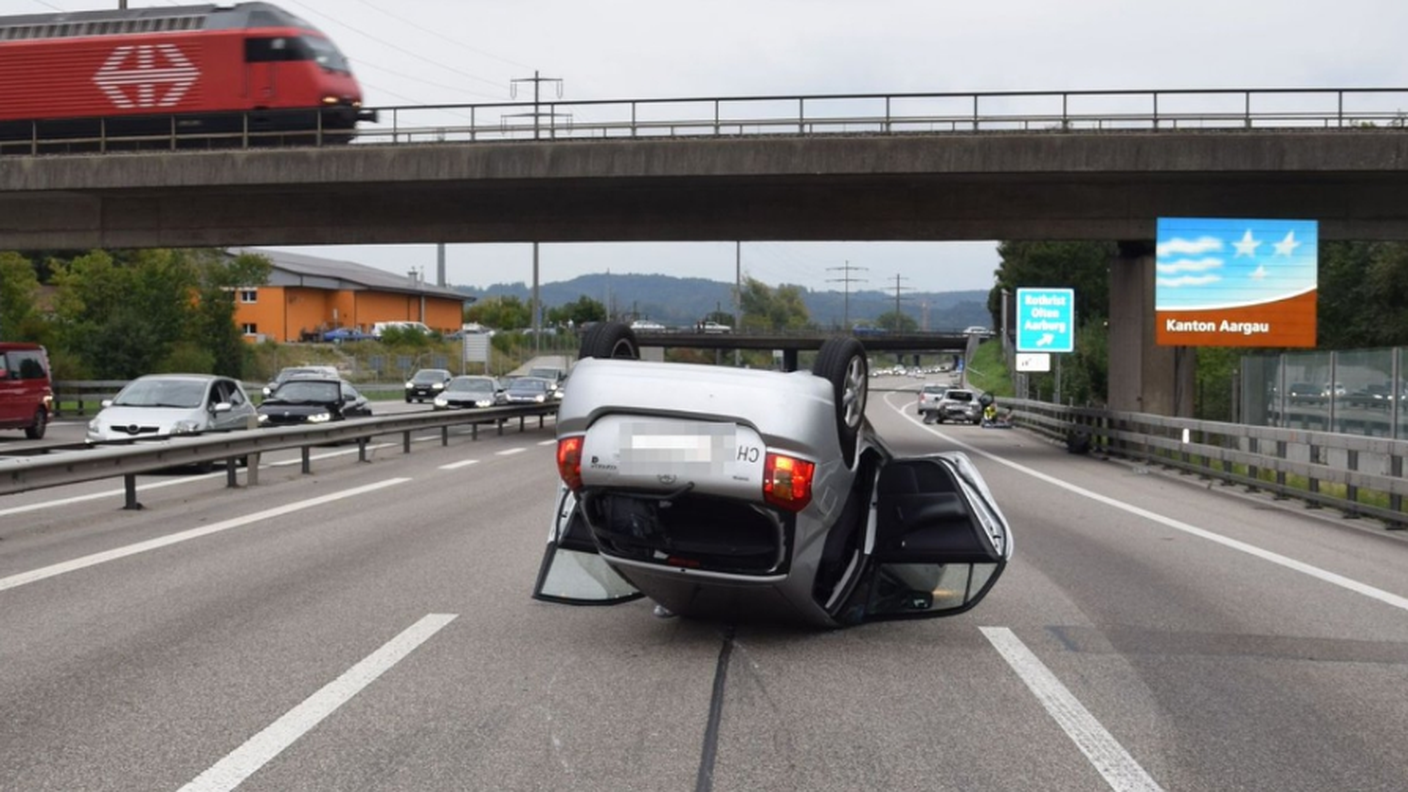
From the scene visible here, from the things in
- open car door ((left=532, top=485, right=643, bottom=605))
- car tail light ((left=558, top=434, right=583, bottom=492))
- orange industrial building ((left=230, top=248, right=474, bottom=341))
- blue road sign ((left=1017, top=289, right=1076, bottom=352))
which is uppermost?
orange industrial building ((left=230, top=248, right=474, bottom=341))

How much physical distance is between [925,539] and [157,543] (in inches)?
306

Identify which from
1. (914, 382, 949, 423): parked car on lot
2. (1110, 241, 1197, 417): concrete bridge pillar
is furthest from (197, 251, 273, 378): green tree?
(1110, 241, 1197, 417): concrete bridge pillar

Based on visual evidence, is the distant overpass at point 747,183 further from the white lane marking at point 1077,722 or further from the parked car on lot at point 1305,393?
the white lane marking at point 1077,722

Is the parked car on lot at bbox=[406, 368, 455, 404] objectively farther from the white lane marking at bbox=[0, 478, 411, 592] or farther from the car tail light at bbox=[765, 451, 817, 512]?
the car tail light at bbox=[765, 451, 817, 512]

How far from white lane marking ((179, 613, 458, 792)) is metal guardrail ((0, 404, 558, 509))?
7.12m

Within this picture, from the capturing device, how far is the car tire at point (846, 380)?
7348 millimetres

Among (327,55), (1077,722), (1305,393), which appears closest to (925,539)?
(1077,722)

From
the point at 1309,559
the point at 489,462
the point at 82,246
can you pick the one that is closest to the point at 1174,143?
the point at 489,462

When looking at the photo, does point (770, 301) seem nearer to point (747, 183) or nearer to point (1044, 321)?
point (1044, 321)

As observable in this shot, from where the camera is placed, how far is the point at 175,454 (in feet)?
56.6

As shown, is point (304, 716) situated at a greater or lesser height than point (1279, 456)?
lesser

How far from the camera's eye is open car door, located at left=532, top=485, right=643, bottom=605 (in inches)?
320

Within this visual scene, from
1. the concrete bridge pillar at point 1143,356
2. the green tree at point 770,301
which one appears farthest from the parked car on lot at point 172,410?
the green tree at point 770,301

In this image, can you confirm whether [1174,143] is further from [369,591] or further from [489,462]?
[369,591]
